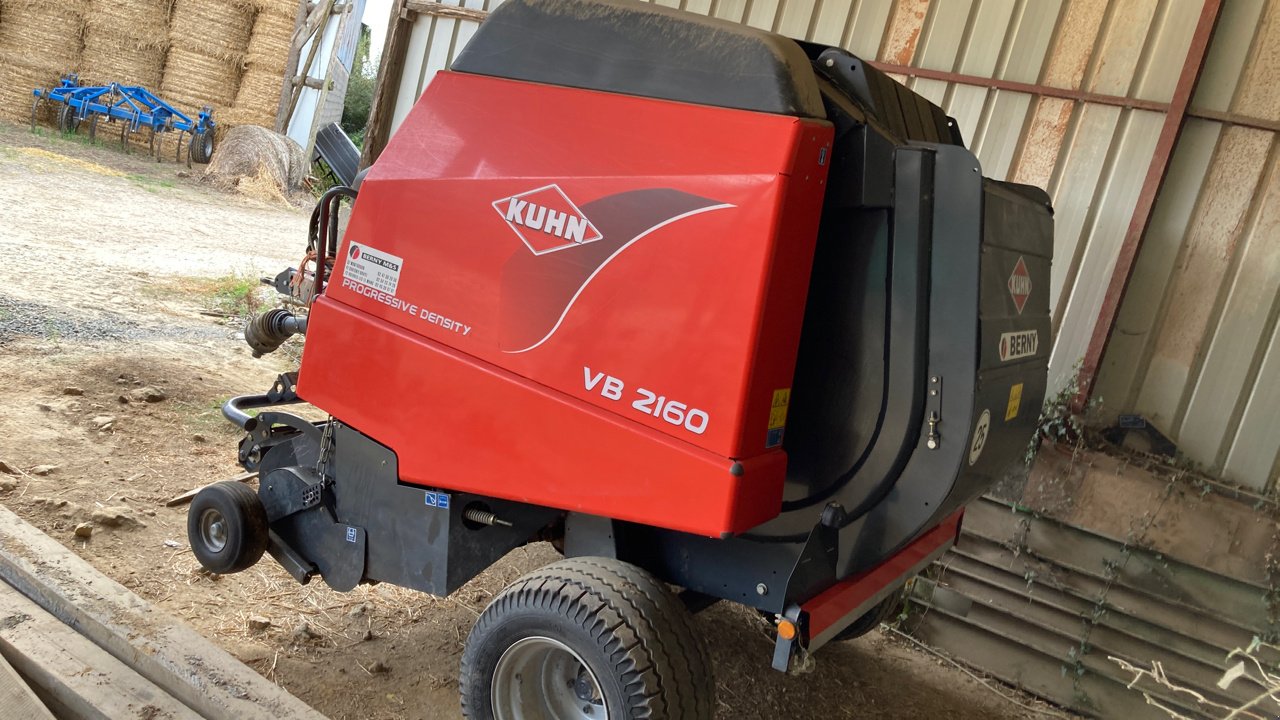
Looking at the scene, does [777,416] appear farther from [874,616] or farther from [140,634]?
[140,634]

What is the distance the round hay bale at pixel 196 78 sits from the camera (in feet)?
47.4

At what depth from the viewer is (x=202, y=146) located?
14.0 m

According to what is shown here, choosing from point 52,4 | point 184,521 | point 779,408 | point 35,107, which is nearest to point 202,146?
point 35,107

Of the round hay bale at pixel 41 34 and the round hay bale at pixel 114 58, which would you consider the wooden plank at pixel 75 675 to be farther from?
the round hay bale at pixel 114 58

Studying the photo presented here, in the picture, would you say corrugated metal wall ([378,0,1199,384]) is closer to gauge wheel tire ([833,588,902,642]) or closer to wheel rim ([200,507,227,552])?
gauge wheel tire ([833,588,902,642])

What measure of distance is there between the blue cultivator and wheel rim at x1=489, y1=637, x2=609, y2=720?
13.6 m

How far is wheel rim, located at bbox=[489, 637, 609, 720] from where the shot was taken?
2.41 metres

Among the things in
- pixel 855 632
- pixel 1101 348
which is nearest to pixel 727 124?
pixel 855 632

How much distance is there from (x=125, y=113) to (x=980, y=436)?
14370mm

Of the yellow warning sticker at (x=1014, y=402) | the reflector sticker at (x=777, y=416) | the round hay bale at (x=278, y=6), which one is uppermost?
the round hay bale at (x=278, y=6)

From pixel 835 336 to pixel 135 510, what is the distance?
2978 millimetres

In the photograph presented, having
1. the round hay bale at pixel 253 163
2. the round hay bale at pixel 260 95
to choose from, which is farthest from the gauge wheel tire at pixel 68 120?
the round hay bale at pixel 253 163

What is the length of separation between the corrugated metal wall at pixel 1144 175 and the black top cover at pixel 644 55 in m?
2.60

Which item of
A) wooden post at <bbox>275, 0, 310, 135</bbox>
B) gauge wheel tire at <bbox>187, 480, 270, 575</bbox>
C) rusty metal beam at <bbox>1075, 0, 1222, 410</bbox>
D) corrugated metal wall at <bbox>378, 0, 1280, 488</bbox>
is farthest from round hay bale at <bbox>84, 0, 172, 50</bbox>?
rusty metal beam at <bbox>1075, 0, 1222, 410</bbox>
